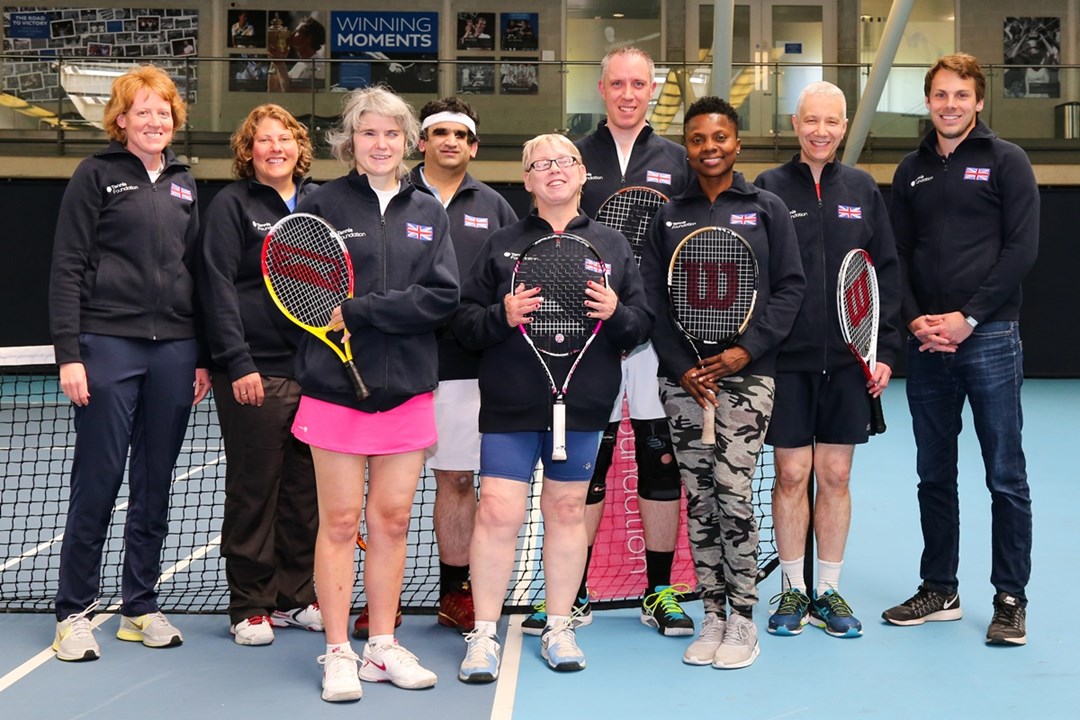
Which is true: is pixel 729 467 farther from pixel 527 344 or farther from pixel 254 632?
pixel 254 632

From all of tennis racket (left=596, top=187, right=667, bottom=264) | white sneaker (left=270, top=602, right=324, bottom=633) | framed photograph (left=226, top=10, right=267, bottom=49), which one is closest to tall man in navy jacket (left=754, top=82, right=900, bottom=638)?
tennis racket (left=596, top=187, right=667, bottom=264)

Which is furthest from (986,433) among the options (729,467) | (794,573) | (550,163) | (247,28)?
(247,28)

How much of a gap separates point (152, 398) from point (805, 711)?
103 inches

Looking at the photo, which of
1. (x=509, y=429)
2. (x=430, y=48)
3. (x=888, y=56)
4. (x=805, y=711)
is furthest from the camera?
(x=430, y=48)

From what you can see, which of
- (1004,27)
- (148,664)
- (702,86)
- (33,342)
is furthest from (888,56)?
(33,342)

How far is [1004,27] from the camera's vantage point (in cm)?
1898

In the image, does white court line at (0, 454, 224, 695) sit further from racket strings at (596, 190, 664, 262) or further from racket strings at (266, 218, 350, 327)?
racket strings at (596, 190, 664, 262)

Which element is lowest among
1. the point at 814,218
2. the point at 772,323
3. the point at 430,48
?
the point at 772,323

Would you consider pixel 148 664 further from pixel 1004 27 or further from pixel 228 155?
pixel 1004 27

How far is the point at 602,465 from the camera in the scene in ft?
15.6

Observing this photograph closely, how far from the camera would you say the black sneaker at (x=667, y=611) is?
461 centimetres

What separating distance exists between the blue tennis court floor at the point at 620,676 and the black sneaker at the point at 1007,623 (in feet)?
0.15

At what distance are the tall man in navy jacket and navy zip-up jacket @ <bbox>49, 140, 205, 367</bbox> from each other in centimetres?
238

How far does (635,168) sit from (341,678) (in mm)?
2352
